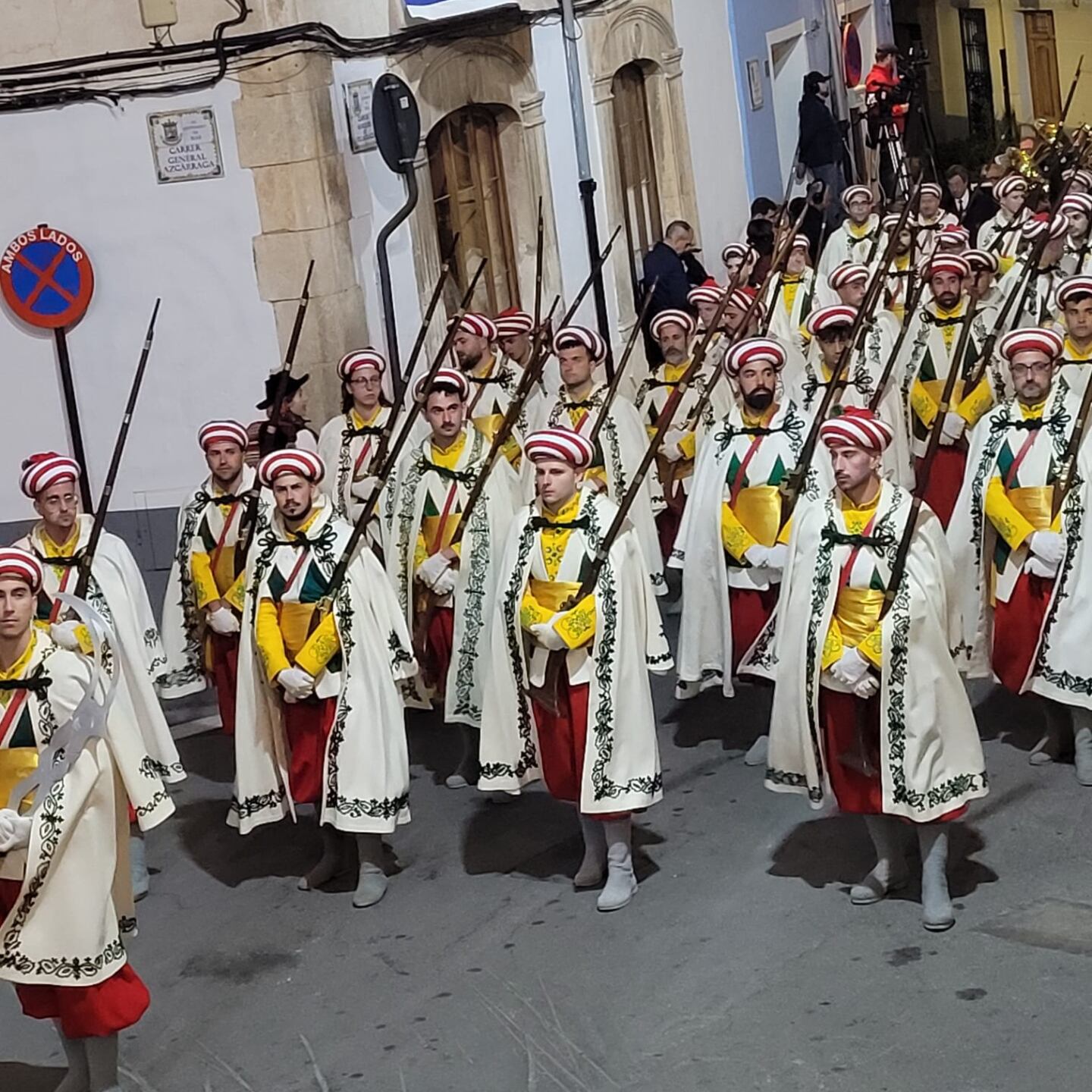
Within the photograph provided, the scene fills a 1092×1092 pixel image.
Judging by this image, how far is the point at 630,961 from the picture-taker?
6.86 m

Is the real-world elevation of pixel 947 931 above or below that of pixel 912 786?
below

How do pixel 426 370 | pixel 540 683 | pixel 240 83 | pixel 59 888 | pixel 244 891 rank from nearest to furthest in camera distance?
pixel 59 888
pixel 540 683
pixel 244 891
pixel 240 83
pixel 426 370

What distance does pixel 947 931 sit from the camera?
6.79m

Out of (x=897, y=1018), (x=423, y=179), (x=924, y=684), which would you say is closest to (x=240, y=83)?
(x=423, y=179)

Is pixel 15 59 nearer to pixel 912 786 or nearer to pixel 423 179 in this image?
pixel 423 179

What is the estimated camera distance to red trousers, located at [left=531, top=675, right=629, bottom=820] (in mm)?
7238

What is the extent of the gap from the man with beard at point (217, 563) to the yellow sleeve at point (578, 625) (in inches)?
65.7

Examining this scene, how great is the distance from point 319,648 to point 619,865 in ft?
4.12

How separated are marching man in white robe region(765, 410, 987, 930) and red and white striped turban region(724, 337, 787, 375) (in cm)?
162

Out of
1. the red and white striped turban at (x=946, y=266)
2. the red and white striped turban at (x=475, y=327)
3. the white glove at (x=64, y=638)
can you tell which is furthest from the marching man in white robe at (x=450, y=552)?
the red and white striped turban at (x=946, y=266)

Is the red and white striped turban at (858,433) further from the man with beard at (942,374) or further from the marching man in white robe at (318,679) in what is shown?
the man with beard at (942,374)

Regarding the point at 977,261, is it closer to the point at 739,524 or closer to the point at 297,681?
the point at 739,524

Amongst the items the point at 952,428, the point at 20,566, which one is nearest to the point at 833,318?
the point at 952,428

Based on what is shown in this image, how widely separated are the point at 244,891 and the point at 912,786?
254 cm
